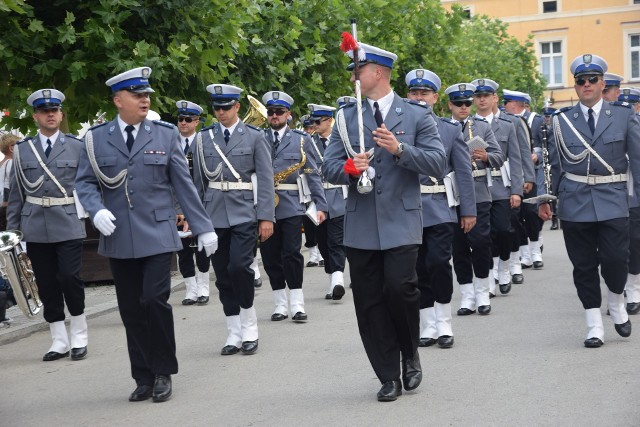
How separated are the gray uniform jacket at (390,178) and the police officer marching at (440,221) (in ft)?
5.86

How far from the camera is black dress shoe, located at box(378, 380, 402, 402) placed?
766cm

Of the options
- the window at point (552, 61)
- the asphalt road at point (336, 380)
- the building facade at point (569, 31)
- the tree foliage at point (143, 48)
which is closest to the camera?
the asphalt road at point (336, 380)

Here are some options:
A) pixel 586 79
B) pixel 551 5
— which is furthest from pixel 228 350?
pixel 551 5

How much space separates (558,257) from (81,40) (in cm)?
783

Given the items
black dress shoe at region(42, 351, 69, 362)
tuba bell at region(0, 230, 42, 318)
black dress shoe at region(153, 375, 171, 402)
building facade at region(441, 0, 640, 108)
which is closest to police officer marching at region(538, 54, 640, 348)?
black dress shoe at region(153, 375, 171, 402)

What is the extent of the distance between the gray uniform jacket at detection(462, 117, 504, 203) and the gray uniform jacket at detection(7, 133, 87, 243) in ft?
13.2

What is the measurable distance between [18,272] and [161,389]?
12.5 ft

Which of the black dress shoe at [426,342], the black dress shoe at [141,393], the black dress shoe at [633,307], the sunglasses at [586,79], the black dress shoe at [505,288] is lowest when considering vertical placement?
the black dress shoe at [505,288]

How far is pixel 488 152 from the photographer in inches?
491

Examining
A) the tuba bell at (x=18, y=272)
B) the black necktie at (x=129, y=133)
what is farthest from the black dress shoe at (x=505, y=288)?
the black necktie at (x=129, y=133)

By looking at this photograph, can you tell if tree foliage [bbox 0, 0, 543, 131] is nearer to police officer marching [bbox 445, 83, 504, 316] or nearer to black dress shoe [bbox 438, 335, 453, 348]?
police officer marching [bbox 445, 83, 504, 316]

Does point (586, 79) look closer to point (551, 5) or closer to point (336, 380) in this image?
point (336, 380)

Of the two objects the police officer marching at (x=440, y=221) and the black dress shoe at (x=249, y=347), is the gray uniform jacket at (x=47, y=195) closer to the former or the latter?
the black dress shoe at (x=249, y=347)

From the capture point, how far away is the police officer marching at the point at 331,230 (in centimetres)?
1377
